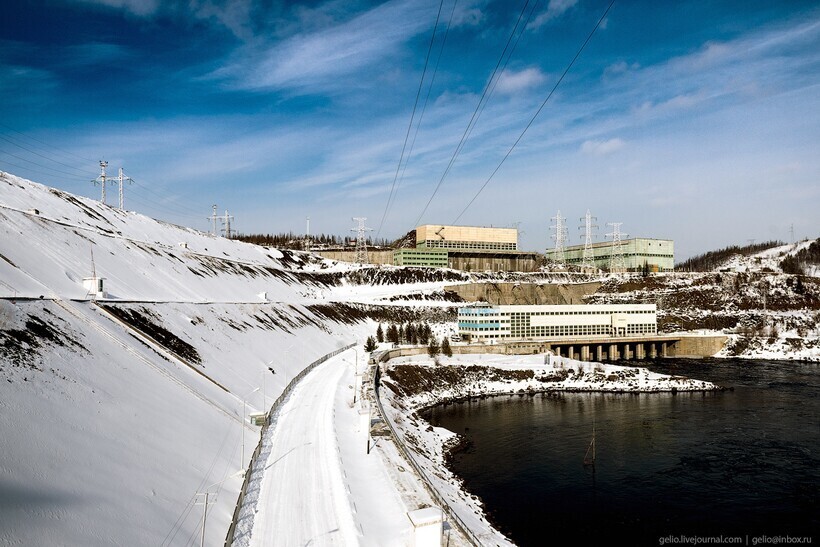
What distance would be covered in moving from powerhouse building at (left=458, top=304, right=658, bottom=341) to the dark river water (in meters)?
→ 31.0

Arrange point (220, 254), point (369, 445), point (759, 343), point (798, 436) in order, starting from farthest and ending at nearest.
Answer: point (220, 254) → point (759, 343) → point (798, 436) → point (369, 445)

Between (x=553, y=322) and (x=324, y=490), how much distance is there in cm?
7464

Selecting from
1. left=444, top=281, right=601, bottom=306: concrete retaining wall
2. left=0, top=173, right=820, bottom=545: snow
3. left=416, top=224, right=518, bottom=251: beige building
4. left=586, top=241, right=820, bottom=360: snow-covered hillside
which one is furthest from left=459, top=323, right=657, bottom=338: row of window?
left=416, top=224, right=518, bottom=251: beige building

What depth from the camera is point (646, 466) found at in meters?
32.8

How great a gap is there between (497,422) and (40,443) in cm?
3692

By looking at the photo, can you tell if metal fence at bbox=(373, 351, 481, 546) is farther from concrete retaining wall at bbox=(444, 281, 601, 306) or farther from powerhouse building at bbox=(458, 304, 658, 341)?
concrete retaining wall at bbox=(444, 281, 601, 306)

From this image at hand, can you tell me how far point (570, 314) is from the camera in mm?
90812

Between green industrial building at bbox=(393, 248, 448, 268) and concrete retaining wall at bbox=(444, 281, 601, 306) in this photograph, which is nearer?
concrete retaining wall at bbox=(444, 281, 601, 306)

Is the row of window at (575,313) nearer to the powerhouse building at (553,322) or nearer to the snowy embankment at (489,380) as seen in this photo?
the powerhouse building at (553,322)

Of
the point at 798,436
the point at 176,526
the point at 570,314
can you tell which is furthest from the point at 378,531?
the point at 570,314

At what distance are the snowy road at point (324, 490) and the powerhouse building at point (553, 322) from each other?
55.6 m

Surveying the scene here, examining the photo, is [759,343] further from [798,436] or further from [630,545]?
[630,545]

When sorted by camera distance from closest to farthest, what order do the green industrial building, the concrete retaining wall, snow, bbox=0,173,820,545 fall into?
snow, bbox=0,173,820,545 → the concrete retaining wall → the green industrial building

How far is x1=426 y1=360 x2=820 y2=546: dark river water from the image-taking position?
24.7 metres
